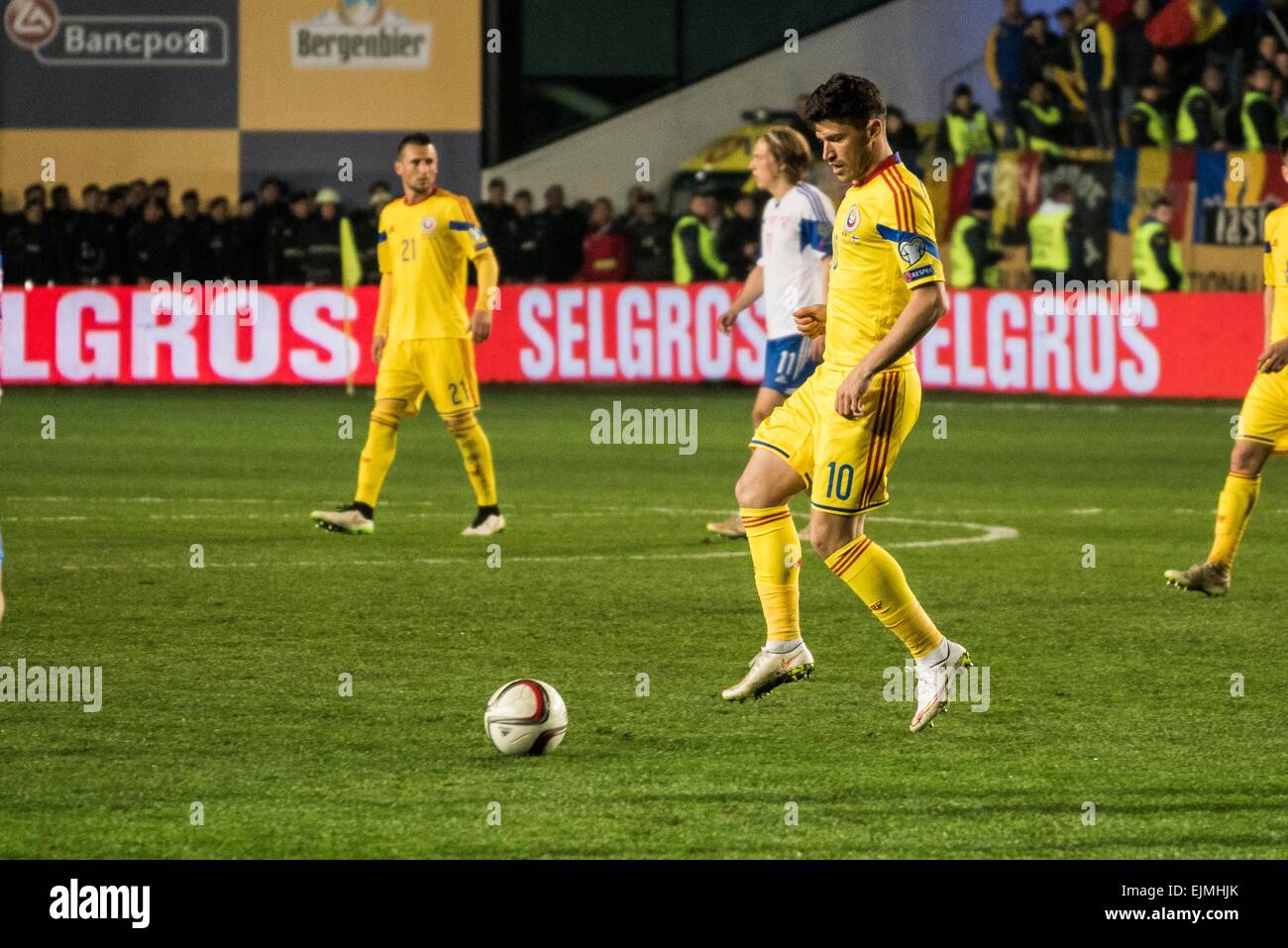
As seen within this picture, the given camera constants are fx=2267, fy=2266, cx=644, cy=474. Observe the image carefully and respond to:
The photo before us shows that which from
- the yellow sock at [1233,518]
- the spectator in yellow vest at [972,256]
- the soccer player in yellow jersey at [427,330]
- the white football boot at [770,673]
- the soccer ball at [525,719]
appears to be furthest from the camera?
the spectator in yellow vest at [972,256]

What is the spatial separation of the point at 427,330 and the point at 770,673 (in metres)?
5.47

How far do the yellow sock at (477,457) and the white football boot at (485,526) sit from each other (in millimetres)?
77

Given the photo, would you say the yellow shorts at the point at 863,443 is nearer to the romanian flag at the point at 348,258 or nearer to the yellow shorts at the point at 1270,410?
the yellow shorts at the point at 1270,410

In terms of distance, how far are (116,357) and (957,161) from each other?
31.6 feet

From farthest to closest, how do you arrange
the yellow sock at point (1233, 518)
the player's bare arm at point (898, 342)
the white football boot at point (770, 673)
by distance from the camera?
the yellow sock at point (1233, 518) < the white football boot at point (770, 673) < the player's bare arm at point (898, 342)

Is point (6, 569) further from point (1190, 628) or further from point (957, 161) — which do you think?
point (957, 161)

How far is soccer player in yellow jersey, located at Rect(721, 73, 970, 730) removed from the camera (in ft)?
22.8

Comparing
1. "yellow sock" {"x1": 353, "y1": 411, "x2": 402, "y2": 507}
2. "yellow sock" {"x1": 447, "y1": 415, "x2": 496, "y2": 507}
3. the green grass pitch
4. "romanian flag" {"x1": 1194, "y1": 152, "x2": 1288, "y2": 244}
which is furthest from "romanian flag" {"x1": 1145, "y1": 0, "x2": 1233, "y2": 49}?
"yellow sock" {"x1": 353, "y1": 411, "x2": 402, "y2": 507}

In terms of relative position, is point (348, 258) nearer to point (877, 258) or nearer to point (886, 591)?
point (877, 258)

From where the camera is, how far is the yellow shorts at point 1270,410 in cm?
1023

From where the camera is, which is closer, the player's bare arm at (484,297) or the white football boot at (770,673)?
the white football boot at (770,673)

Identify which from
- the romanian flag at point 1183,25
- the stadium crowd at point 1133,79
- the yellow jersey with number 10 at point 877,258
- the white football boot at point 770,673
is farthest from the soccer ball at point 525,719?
the romanian flag at point 1183,25

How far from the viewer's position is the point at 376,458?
12.3 metres

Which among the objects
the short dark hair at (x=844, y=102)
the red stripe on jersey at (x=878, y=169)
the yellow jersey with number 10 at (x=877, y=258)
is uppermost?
the short dark hair at (x=844, y=102)
